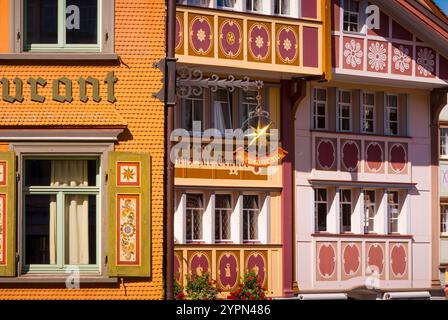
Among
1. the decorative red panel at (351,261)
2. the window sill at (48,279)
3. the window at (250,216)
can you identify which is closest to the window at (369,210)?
the decorative red panel at (351,261)

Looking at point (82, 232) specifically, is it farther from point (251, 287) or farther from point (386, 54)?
point (386, 54)

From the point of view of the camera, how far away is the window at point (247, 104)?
29.8 meters

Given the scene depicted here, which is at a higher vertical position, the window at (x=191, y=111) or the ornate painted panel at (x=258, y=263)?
the window at (x=191, y=111)

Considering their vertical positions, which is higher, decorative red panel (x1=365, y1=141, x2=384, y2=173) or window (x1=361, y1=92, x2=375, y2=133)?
window (x1=361, y1=92, x2=375, y2=133)

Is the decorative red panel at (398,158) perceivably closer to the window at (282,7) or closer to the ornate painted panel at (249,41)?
the ornate painted panel at (249,41)

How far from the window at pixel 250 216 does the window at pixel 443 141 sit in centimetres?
709

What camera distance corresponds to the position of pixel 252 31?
93.1ft

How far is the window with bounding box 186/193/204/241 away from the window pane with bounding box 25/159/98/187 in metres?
12.9

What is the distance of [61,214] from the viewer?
16.1 meters

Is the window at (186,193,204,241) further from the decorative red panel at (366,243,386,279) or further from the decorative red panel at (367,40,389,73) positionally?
the decorative red panel at (367,40,389,73)

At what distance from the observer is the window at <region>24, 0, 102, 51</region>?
16062 millimetres

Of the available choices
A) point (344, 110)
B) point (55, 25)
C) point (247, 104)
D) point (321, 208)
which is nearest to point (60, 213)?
point (55, 25)

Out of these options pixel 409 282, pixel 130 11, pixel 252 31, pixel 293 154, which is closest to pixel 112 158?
pixel 130 11

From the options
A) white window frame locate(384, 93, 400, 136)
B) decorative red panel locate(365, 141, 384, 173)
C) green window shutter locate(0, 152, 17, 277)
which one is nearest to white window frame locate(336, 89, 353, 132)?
decorative red panel locate(365, 141, 384, 173)
